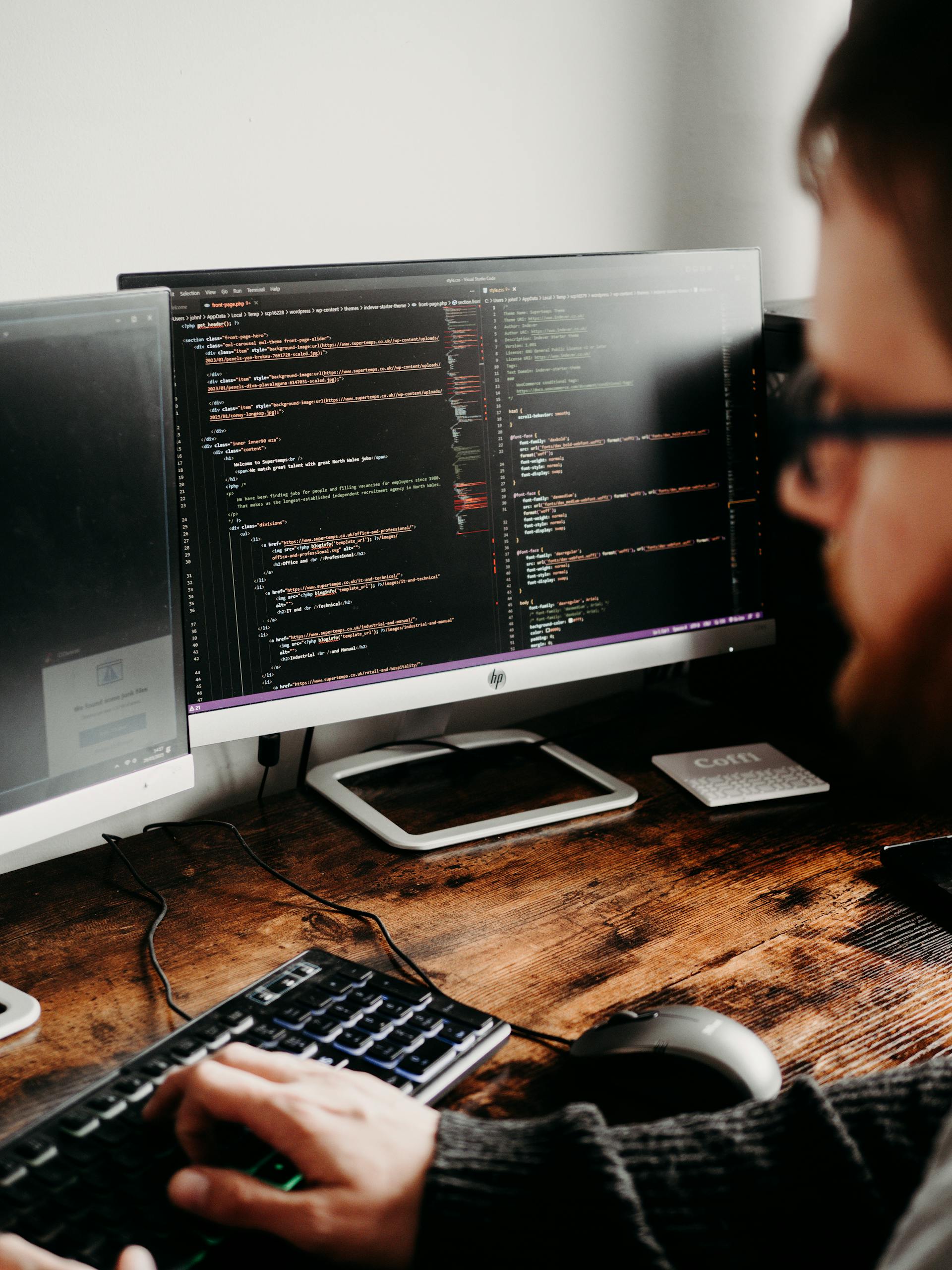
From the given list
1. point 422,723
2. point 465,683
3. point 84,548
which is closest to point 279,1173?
point 84,548

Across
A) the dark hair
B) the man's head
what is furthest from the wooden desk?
the dark hair

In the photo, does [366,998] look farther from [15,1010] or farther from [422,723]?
[422,723]

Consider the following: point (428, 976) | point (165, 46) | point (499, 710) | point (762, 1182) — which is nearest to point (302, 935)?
point (428, 976)

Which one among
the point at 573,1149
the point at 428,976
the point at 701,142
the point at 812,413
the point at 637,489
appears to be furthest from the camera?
the point at 701,142

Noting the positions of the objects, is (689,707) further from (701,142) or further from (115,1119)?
(115,1119)

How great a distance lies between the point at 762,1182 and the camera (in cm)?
69

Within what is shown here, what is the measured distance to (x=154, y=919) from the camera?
1041 millimetres

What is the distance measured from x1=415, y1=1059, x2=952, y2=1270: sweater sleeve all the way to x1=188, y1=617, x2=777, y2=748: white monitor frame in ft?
1.68

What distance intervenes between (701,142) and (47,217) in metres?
1.00

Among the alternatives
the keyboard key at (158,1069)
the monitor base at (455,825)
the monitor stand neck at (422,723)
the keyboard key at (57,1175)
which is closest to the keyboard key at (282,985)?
the keyboard key at (158,1069)

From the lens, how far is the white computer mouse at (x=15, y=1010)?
867mm

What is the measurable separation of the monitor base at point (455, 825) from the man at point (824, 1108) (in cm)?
47

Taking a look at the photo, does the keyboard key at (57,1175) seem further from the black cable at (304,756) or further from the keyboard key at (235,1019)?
the black cable at (304,756)

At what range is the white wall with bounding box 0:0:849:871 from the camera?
3.65ft
